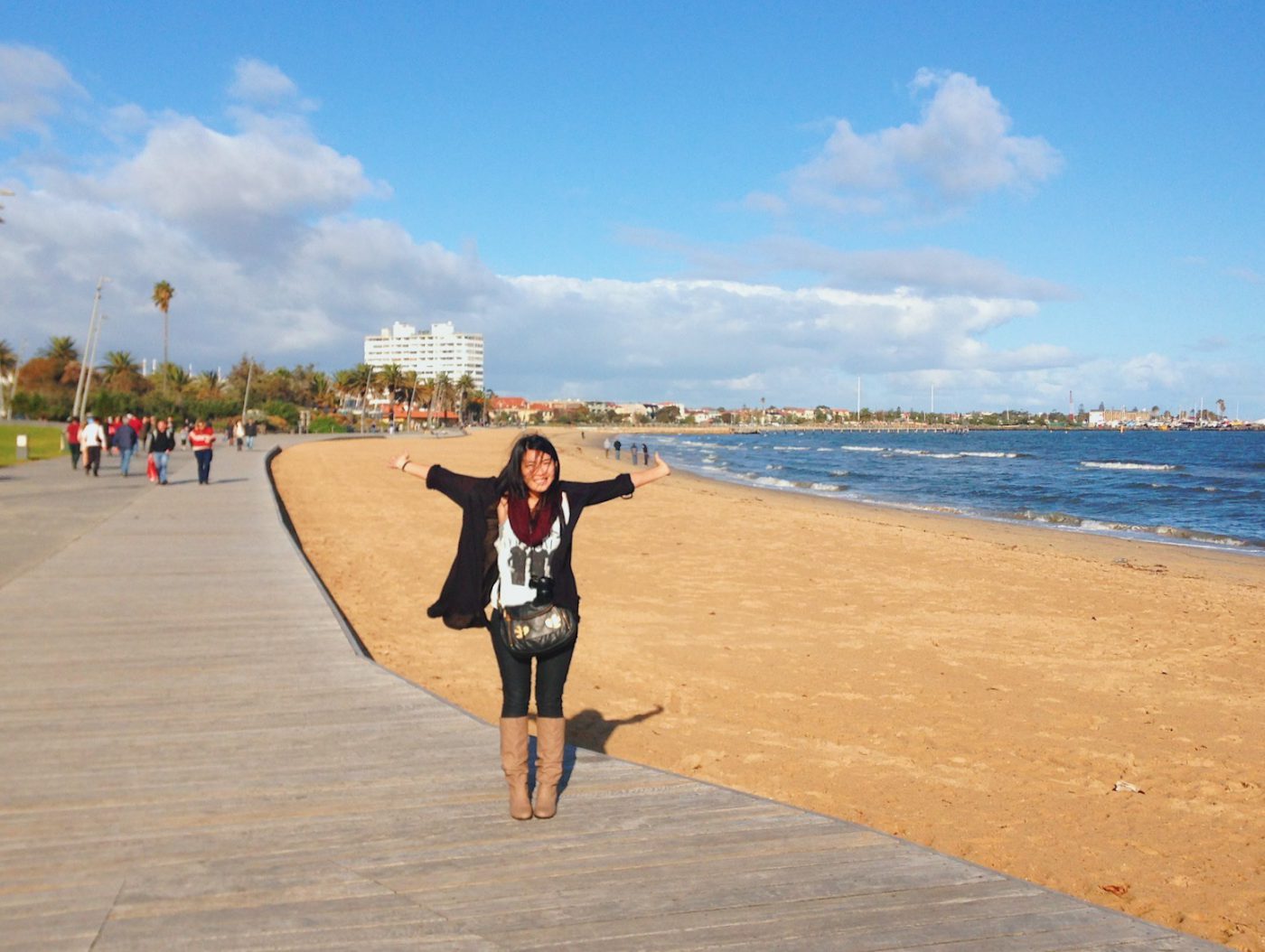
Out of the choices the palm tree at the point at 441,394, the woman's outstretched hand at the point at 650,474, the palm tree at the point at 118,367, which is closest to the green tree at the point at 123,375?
the palm tree at the point at 118,367

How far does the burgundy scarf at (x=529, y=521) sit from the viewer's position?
147 inches

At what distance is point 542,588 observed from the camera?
3.79 m

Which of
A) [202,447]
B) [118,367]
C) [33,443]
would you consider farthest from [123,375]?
[202,447]

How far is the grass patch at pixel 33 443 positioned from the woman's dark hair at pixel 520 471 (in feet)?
99.2

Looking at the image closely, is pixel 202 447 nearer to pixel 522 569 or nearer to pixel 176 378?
pixel 522 569

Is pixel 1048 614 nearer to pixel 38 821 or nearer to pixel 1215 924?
pixel 1215 924

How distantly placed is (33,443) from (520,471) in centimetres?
4472

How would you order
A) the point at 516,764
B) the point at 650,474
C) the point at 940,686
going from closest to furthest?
the point at 516,764 < the point at 650,474 < the point at 940,686

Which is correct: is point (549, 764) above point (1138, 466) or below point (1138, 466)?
below

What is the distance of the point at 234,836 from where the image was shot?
12.5 ft

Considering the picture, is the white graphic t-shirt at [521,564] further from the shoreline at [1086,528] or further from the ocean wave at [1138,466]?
the ocean wave at [1138,466]

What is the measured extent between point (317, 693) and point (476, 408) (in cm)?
18599

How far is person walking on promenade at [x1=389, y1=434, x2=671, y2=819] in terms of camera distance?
3.76m

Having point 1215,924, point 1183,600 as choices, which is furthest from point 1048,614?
point 1215,924
